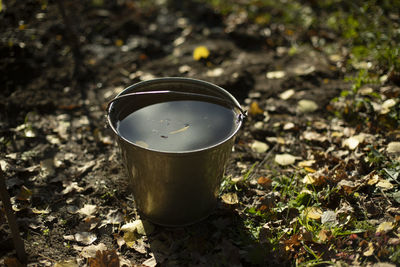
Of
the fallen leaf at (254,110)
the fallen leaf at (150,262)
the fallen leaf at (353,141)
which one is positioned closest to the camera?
the fallen leaf at (150,262)

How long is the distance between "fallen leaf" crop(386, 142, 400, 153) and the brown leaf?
5.71ft

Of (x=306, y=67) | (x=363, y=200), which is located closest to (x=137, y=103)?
(x=363, y=200)

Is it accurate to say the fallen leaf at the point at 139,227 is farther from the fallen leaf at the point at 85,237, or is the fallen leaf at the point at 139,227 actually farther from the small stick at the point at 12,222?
the small stick at the point at 12,222

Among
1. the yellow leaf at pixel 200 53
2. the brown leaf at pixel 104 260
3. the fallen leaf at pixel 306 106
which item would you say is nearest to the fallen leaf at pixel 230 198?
the brown leaf at pixel 104 260

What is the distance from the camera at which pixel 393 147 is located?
90.8 inches

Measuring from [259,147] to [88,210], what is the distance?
48.2 inches

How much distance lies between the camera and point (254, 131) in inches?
108

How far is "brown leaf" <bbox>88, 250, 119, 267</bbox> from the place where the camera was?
1762 millimetres

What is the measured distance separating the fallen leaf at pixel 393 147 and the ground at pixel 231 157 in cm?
3

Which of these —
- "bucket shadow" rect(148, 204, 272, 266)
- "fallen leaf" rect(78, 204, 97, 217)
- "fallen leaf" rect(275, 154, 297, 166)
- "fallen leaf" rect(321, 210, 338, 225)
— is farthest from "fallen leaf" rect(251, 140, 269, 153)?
"fallen leaf" rect(78, 204, 97, 217)

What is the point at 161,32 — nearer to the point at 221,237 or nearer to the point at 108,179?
the point at 108,179

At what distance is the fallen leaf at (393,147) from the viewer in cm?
229

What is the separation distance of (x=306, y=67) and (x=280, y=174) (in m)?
1.38

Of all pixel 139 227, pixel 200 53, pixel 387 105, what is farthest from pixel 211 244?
pixel 200 53
